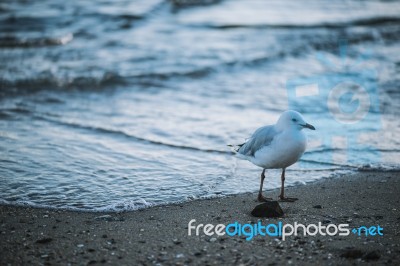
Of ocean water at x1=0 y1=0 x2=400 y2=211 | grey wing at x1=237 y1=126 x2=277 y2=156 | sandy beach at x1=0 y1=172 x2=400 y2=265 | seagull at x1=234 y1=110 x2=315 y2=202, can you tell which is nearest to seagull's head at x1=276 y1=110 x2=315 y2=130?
seagull at x1=234 y1=110 x2=315 y2=202

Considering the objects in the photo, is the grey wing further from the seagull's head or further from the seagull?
the seagull's head

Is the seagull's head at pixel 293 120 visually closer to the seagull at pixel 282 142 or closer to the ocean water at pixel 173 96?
the seagull at pixel 282 142

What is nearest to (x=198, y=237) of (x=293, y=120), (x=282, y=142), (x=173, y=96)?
(x=282, y=142)

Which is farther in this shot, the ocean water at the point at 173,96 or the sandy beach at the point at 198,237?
the ocean water at the point at 173,96

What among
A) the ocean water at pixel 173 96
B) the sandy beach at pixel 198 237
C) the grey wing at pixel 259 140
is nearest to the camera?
the sandy beach at pixel 198 237

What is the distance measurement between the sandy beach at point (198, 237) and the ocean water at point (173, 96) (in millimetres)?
358

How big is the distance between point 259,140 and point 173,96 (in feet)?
16.0

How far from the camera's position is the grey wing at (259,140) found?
501cm

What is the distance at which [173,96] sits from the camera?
9812 mm

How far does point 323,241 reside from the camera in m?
4.22

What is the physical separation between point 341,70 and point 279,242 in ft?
27.0

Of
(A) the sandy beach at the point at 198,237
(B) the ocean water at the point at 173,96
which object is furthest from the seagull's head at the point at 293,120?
(B) the ocean water at the point at 173,96

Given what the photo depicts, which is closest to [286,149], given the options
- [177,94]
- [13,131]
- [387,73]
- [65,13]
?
[13,131]

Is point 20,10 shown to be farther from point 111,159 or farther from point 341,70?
point 111,159
